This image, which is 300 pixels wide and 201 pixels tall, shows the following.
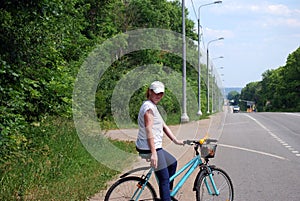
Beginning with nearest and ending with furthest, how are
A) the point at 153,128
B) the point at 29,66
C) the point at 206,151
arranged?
1. the point at 153,128
2. the point at 206,151
3. the point at 29,66

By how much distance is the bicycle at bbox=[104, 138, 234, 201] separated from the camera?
5922 millimetres

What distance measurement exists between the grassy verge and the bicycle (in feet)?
5.13

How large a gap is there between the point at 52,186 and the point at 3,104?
70.2 inches

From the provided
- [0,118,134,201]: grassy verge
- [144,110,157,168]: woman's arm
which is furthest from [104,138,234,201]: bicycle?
[0,118,134,201]: grassy verge

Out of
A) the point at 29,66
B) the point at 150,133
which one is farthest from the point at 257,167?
the point at 150,133

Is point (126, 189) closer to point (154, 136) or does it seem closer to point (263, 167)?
point (154, 136)

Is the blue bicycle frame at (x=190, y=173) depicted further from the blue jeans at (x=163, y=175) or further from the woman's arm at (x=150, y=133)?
the woman's arm at (x=150, y=133)

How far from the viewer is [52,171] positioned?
351 inches

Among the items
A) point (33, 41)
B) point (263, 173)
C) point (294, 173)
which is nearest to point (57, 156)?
point (33, 41)

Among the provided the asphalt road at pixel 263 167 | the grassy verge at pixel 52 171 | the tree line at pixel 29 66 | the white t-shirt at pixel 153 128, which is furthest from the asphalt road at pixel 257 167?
the tree line at pixel 29 66

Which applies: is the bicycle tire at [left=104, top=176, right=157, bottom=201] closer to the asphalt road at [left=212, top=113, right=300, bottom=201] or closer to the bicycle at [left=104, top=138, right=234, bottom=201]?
the bicycle at [left=104, top=138, right=234, bottom=201]

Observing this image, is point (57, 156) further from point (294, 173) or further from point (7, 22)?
point (294, 173)

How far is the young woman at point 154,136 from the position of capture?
5609mm

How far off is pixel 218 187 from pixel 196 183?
47cm
